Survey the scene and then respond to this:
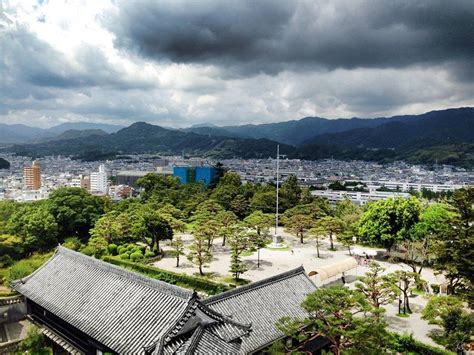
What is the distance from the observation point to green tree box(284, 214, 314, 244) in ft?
119

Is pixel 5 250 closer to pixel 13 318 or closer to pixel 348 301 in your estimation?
pixel 13 318

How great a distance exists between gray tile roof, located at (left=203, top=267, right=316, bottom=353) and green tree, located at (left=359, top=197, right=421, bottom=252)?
16864mm

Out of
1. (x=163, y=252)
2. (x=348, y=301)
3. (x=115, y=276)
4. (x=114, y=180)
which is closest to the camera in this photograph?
(x=348, y=301)

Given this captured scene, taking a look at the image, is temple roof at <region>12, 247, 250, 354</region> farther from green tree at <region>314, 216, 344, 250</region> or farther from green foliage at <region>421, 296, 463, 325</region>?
green tree at <region>314, 216, 344, 250</region>

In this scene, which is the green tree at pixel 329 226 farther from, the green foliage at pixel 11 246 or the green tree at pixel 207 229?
the green foliage at pixel 11 246

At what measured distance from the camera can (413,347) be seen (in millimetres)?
15766

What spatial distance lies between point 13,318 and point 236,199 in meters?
30.2

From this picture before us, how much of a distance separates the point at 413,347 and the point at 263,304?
284 inches

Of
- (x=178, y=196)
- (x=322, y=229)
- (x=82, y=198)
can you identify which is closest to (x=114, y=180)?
(x=178, y=196)

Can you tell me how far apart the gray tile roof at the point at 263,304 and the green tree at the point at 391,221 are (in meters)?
16.9

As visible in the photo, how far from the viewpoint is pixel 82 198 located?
120ft

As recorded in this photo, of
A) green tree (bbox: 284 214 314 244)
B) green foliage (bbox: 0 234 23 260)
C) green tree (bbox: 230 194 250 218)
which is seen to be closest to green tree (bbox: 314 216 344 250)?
green tree (bbox: 284 214 314 244)

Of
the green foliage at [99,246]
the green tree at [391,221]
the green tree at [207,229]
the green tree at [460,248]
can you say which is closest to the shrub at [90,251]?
the green foliage at [99,246]

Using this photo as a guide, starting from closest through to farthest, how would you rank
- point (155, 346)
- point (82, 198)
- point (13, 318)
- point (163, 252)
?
point (155, 346) < point (13, 318) < point (163, 252) < point (82, 198)
